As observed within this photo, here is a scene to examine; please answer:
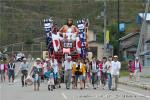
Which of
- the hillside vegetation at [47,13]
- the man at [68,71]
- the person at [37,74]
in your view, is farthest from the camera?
the hillside vegetation at [47,13]

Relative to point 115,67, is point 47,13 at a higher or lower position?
Result: higher

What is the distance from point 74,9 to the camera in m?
130

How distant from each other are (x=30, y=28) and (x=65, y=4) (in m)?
16.7

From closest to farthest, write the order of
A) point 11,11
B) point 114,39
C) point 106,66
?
point 106,66, point 114,39, point 11,11

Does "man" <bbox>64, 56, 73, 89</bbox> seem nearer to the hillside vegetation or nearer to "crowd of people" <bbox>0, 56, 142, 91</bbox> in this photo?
"crowd of people" <bbox>0, 56, 142, 91</bbox>

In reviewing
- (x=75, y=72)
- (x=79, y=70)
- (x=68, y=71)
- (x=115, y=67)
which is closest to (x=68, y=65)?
(x=68, y=71)

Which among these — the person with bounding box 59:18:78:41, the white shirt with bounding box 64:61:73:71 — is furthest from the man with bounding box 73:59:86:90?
the person with bounding box 59:18:78:41

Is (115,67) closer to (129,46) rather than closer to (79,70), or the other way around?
(79,70)

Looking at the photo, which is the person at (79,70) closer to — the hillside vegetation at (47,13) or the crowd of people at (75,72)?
the crowd of people at (75,72)

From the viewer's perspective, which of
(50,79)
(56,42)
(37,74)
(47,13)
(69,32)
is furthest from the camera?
(47,13)

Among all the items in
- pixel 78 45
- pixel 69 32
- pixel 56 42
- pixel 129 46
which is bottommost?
pixel 78 45

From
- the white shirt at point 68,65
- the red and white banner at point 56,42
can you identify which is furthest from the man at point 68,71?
the red and white banner at point 56,42

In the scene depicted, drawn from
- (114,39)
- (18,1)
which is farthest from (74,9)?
(114,39)

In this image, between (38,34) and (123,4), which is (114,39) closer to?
(38,34)
